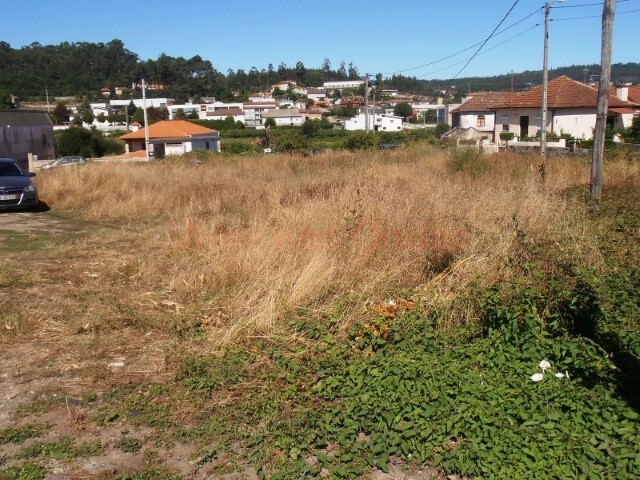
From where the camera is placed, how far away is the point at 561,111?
143 feet

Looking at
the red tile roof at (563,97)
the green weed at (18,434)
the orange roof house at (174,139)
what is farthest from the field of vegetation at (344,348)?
the orange roof house at (174,139)

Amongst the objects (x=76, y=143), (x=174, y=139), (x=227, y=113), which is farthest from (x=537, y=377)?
(x=227, y=113)

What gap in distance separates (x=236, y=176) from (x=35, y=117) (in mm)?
39528

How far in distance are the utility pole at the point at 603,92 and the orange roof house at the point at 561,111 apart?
111ft

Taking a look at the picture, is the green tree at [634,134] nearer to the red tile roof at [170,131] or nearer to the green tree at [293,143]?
the green tree at [293,143]

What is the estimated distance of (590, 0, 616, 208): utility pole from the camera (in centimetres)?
1014

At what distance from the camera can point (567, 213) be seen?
7.81 metres

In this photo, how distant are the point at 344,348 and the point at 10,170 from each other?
13.8 m

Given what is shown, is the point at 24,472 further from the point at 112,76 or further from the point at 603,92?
the point at 112,76

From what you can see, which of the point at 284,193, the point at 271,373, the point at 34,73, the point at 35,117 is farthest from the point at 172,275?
the point at 34,73

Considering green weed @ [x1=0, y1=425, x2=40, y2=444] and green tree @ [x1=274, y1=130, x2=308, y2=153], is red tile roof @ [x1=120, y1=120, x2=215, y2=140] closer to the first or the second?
green tree @ [x1=274, y1=130, x2=308, y2=153]

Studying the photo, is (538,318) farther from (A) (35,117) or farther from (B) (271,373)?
(A) (35,117)

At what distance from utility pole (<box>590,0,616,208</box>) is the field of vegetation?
174 cm

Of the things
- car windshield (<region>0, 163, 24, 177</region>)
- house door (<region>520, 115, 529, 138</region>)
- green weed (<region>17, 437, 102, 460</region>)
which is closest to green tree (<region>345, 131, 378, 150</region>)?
house door (<region>520, 115, 529, 138</region>)
